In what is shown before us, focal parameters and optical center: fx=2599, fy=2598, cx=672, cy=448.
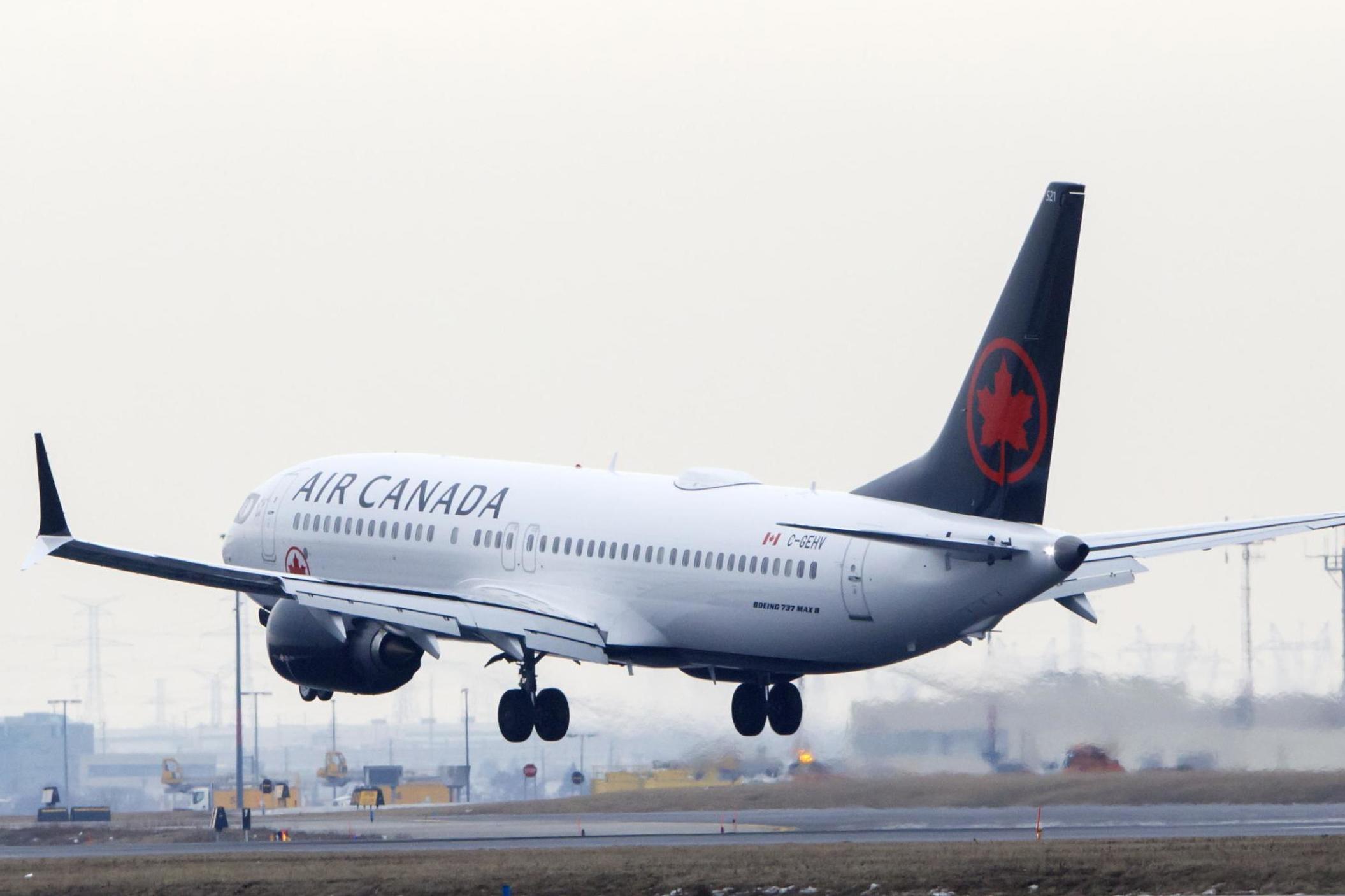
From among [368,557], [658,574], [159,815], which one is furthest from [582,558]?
[159,815]

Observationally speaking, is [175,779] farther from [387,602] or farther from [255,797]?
[387,602]

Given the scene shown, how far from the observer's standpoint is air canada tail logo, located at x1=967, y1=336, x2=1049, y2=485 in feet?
163

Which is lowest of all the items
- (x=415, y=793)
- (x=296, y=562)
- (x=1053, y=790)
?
(x=415, y=793)

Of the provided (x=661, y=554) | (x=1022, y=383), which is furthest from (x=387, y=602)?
(x=1022, y=383)

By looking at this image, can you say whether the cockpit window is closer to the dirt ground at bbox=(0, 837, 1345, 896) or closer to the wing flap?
the dirt ground at bbox=(0, 837, 1345, 896)

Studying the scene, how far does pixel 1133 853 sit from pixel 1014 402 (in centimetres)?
918

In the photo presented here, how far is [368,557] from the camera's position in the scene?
63.0 meters

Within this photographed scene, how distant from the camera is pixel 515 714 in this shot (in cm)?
5838

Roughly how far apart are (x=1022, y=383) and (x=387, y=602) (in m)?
15.2

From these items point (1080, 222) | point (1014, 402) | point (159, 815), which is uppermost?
point (1080, 222)

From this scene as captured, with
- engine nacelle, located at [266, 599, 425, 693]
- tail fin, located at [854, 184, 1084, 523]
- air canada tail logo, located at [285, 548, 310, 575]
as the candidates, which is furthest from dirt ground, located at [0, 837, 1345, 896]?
air canada tail logo, located at [285, 548, 310, 575]

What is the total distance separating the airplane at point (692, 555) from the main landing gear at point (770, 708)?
47mm

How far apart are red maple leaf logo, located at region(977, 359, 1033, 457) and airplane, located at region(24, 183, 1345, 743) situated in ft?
0.13

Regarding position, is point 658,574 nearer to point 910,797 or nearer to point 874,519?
point 874,519
